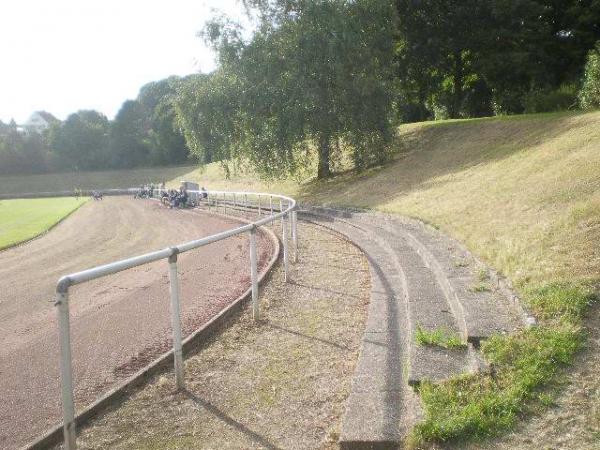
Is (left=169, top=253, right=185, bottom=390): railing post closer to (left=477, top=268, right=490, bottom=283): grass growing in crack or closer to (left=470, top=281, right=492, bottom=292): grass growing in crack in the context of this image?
(left=470, top=281, right=492, bottom=292): grass growing in crack

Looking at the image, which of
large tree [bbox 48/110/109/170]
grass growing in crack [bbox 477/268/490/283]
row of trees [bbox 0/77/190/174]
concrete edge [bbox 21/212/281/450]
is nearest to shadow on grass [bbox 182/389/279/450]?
concrete edge [bbox 21/212/281/450]

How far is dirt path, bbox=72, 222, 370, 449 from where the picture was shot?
355 centimetres

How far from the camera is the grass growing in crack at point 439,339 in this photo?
14.5 ft

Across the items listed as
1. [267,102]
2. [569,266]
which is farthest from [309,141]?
[569,266]

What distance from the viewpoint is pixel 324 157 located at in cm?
2589

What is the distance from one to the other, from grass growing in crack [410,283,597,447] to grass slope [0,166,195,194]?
6870 centimetres

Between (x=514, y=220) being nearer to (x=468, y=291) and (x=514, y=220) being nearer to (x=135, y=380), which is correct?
(x=468, y=291)

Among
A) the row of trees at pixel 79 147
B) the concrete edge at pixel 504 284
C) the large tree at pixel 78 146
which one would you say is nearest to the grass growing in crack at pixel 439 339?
the concrete edge at pixel 504 284

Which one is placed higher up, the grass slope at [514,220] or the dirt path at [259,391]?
A: the grass slope at [514,220]

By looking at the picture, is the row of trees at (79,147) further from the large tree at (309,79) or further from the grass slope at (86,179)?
the large tree at (309,79)

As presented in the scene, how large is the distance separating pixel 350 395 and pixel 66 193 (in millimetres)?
69289

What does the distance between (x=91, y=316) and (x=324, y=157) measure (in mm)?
19987

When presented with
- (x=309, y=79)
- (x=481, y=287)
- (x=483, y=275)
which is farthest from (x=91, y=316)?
(x=309, y=79)

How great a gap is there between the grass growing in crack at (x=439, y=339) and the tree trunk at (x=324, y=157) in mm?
19179
